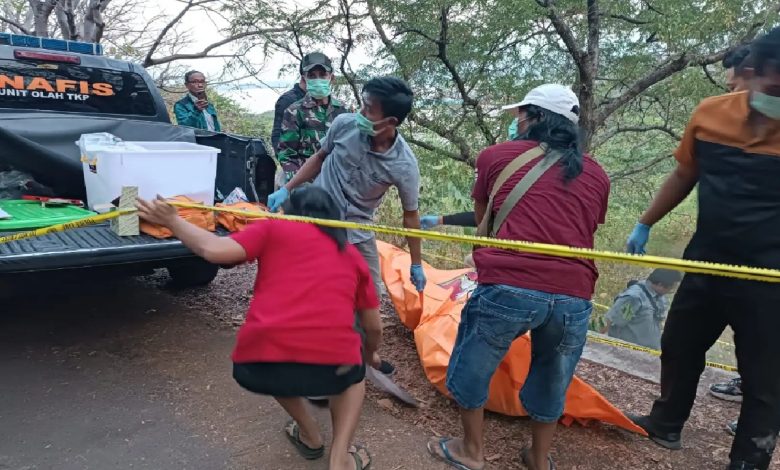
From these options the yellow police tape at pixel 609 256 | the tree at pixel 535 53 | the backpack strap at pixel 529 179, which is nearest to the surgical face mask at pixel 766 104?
the yellow police tape at pixel 609 256

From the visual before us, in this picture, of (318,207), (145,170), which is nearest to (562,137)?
(318,207)

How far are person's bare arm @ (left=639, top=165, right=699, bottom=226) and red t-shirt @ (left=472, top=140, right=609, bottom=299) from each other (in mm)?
569

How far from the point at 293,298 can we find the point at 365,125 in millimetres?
1189

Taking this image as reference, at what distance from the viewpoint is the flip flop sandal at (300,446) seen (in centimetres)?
264

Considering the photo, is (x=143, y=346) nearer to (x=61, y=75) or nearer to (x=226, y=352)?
(x=226, y=352)

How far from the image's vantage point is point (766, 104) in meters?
2.24

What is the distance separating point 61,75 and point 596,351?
4.39m

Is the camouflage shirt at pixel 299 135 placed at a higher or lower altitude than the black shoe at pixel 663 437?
higher

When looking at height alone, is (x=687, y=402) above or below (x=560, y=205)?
below

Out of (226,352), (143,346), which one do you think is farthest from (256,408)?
(143,346)

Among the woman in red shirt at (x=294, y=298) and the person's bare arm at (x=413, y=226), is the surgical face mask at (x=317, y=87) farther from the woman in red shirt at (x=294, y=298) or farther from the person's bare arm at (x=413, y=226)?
the woman in red shirt at (x=294, y=298)

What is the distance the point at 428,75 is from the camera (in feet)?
22.9

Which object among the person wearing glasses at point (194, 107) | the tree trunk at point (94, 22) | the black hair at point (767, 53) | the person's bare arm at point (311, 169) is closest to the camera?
the black hair at point (767, 53)

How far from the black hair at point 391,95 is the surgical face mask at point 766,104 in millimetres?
1522
